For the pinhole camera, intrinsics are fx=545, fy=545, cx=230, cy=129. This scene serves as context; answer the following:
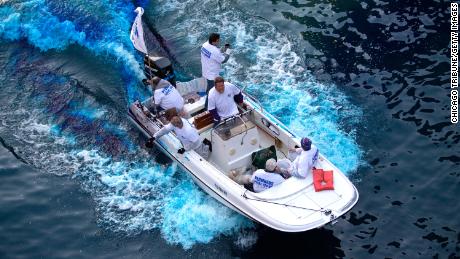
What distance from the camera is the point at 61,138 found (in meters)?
17.4

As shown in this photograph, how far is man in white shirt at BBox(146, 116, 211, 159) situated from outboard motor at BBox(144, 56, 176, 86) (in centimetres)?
264

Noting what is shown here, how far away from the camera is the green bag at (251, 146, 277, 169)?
1480cm

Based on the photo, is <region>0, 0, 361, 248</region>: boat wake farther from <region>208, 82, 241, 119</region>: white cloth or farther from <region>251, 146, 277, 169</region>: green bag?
<region>208, 82, 241, 119</region>: white cloth

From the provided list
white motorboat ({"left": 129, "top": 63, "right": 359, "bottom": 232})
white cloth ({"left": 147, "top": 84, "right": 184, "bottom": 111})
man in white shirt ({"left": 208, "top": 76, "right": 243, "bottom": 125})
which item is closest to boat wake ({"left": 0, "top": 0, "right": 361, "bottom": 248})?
white motorboat ({"left": 129, "top": 63, "right": 359, "bottom": 232})

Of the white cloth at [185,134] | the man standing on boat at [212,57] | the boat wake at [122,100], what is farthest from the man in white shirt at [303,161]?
the man standing on boat at [212,57]

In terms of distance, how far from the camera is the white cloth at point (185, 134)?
14.8m

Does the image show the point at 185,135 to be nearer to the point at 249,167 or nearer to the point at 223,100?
the point at 223,100

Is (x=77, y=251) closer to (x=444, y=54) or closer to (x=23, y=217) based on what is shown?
(x=23, y=217)

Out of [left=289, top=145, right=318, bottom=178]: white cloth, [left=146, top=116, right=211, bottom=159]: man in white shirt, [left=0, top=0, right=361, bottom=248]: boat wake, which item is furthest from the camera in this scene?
[left=0, top=0, right=361, bottom=248]: boat wake

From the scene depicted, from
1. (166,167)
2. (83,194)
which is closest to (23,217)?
(83,194)

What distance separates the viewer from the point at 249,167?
15273mm

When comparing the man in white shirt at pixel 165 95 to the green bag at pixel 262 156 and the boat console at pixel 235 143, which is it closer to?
the boat console at pixel 235 143

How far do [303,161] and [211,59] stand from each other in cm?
438

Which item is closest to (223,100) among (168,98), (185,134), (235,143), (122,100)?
(235,143)
